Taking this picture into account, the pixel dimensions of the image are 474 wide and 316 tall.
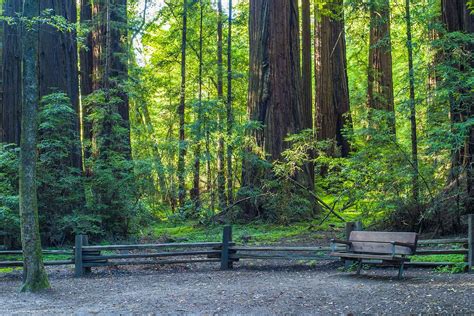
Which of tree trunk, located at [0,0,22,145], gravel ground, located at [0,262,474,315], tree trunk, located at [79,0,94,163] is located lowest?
gravel ground, located at [0,262,474,315]

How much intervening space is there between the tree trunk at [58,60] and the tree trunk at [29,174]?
18.7 ft

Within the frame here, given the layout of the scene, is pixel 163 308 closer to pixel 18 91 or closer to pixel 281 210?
pixel 281 210

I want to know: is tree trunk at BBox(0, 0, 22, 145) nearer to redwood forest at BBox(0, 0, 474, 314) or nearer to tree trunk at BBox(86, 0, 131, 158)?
redwood forest at BBox(0, 0, 474, 314)

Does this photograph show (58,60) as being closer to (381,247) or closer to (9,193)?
(9,193)

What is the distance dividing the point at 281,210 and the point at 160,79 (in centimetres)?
1279

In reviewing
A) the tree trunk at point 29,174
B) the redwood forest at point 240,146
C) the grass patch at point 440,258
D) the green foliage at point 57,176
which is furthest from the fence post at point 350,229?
the green foliage at point 57,176

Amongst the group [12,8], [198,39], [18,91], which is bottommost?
[18,91]

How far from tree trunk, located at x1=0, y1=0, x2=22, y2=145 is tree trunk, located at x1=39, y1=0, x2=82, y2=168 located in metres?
0.65

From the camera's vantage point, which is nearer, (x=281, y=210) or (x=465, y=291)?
(x=465, y=291)

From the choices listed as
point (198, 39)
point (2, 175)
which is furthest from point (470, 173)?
point (198, 39)

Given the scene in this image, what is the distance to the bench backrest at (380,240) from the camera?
9414 mm

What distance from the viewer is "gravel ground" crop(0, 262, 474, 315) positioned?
7.58 m

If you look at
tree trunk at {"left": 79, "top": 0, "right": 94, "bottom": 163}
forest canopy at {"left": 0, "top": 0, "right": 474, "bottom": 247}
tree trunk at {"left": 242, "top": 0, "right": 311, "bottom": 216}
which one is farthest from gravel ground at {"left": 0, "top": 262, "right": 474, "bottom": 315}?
tree trunk at {"left": 79, "top": 0, "right": 94, "bottom": 163}

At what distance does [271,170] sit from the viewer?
16.1 meters
